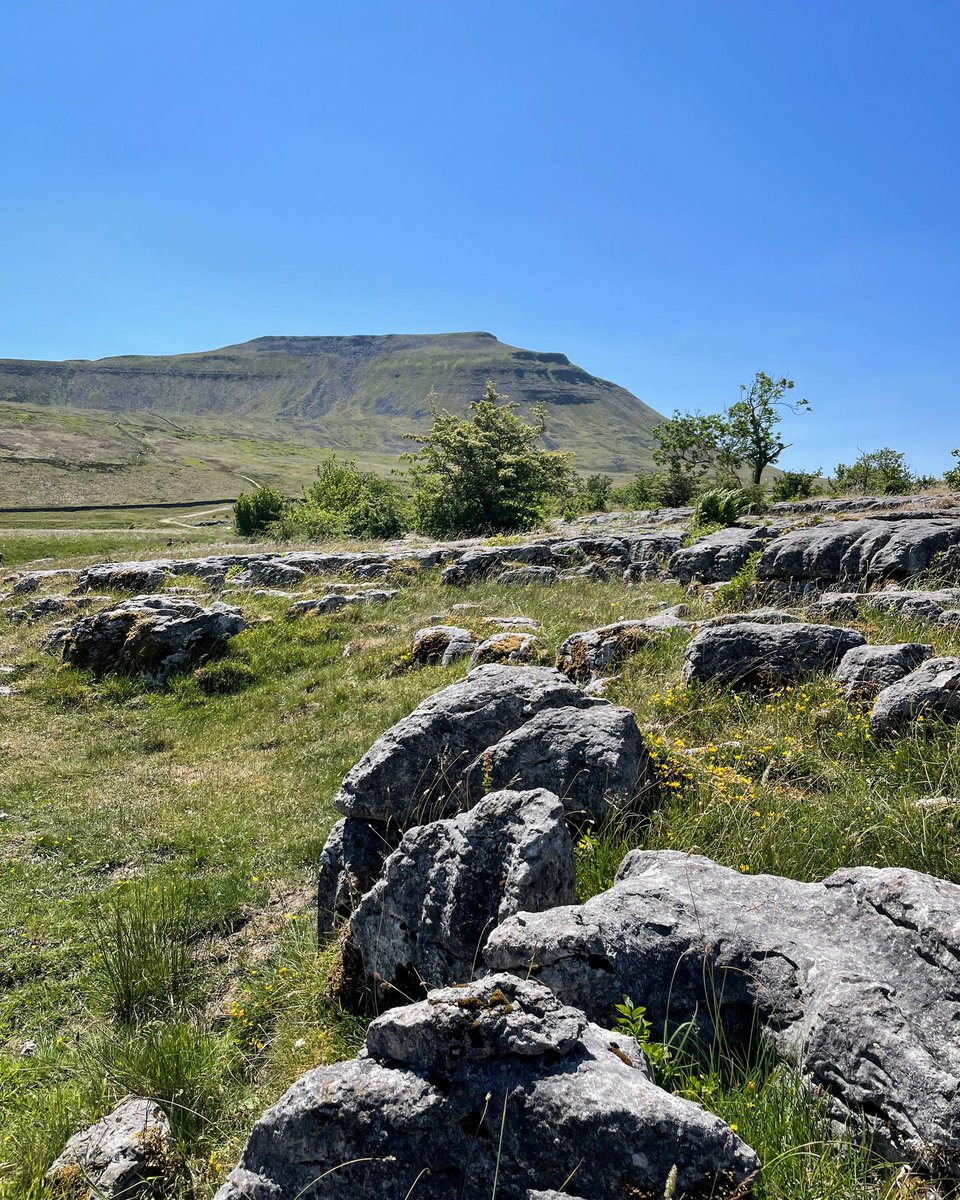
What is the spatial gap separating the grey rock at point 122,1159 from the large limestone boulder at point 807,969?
208cm

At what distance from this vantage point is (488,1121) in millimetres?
2424

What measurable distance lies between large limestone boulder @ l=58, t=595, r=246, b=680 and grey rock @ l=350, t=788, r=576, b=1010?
12.2m

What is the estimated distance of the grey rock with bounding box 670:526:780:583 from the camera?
15.1m

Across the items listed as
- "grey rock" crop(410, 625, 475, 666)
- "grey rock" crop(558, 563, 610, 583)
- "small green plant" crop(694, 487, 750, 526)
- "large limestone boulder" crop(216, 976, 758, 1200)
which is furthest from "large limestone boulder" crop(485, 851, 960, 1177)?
"small green plant" crop(694, 487, 750, 526)

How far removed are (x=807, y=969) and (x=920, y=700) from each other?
3528mm

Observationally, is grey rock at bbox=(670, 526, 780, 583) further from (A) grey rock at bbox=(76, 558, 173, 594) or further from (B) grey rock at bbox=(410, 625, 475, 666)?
(A) grey rock at bbox=(76, 558, 173, 594)

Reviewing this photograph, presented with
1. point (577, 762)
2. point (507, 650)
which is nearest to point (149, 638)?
point (507, 650)

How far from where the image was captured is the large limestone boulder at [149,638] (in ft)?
49.0

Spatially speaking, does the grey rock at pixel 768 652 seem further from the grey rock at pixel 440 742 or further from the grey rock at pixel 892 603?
the grey rock at pixel 440 742

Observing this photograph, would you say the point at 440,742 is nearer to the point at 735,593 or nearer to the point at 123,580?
the point at 735,593

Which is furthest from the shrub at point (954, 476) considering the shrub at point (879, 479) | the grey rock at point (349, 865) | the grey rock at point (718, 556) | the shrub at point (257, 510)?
the shrub at point (257, 510)

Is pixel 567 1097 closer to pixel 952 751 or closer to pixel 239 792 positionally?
pixel 952 751

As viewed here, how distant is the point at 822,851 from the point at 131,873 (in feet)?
24.3

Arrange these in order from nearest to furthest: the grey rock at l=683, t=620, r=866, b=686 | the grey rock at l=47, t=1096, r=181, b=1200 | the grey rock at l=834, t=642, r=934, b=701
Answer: the grey rock at l=47, t=1096, r=181, b=1200
the grey rock at l=834, t=642, r=934, b=701
the grey rock at l=683, t=620, r=866, b=686
